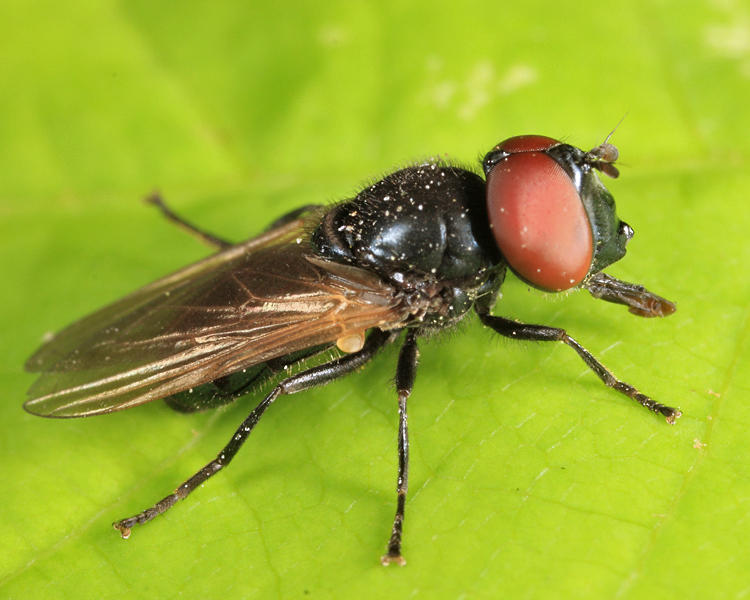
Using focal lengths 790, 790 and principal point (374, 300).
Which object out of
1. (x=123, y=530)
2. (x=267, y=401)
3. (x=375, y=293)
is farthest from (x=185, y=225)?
→ (x=123, y=530)

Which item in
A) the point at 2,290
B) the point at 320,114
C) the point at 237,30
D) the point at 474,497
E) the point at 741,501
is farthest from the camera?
the point at 237,30

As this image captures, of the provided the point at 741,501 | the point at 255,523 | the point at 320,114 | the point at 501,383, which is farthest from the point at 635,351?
the point at 320,114

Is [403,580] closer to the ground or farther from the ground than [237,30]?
closer to the ground

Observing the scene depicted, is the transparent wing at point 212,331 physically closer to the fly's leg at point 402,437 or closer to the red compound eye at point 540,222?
the fly's leg at point 402,437

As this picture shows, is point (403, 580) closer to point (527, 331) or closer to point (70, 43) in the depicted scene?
point (527, 331)

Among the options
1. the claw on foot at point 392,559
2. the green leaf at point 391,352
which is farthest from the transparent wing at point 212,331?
the claw on foot at point 392,559

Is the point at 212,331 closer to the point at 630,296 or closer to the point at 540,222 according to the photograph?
the point at 540,222
